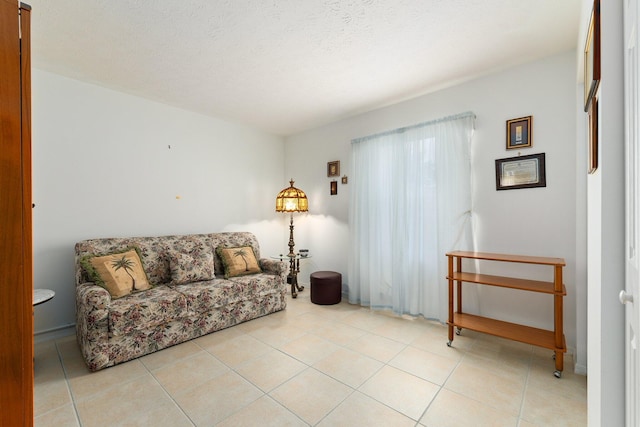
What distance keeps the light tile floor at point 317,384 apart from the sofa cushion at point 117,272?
64 cm

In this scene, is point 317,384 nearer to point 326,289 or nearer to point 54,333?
point 326,289

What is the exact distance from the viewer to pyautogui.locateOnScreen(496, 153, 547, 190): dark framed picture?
250cm

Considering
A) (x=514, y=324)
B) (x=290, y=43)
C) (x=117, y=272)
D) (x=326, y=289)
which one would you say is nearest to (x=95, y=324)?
(x=117, y=272)

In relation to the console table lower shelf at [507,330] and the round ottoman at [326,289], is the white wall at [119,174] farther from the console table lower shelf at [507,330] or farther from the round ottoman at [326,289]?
the console table lower shelf at [507,330]

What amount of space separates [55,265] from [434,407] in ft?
11.8

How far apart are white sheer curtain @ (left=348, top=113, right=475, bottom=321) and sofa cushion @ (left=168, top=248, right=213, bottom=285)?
1.88m

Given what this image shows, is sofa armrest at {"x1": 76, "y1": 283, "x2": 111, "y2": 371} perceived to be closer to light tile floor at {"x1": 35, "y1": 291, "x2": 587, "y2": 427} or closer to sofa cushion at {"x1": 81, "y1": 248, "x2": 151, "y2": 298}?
light tile floor at {"x1": 35, "y1": 291, "x2": 587, "y2": 427}

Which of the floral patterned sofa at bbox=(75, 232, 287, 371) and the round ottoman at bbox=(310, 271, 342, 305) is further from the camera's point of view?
the round ottoman at bbox=(310, 271, 342, 305)

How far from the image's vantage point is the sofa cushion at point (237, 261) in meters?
3.37

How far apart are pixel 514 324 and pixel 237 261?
117 inches

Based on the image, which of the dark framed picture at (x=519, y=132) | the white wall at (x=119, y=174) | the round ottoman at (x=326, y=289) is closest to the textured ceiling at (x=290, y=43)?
the white wall at (x=119, y=174)

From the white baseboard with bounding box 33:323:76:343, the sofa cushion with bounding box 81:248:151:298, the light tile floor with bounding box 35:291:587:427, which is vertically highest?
the sofa cushion with bounding box 81:248:151:298

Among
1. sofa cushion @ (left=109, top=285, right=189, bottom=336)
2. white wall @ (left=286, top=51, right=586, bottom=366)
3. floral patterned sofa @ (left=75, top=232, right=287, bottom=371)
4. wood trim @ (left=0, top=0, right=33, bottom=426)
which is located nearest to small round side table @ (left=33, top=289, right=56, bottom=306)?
floral patterned sofa @ (left=75, top=232, right=287, bottom=371)

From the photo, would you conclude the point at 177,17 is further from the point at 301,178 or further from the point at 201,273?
the point at 301,178
